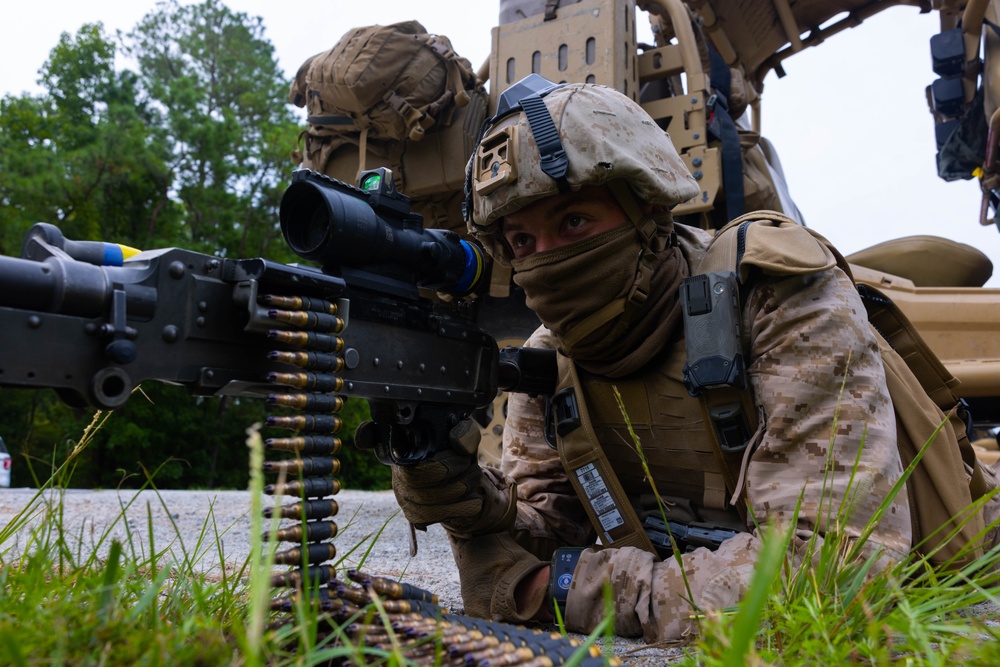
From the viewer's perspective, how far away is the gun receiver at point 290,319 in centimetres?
180

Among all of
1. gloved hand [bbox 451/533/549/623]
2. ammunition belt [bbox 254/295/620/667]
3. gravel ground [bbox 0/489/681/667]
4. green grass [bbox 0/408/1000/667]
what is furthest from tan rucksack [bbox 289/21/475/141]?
green grass [bbox 0/408/1000/667]

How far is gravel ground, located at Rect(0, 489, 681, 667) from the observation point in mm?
3079

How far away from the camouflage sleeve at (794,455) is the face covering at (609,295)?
36cm

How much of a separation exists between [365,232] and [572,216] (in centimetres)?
73

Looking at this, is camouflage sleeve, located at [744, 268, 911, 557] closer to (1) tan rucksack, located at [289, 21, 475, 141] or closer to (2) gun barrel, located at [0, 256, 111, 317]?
(2) gun barrel, located at [0, 256, 111, 317]

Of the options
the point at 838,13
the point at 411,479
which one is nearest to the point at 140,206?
the point at 838,13

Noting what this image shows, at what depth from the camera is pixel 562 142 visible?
269 cm

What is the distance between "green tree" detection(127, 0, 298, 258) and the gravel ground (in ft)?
48.2

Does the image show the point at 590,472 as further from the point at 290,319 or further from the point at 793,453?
the point at 290,319

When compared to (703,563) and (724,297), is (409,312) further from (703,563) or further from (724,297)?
(703,563)

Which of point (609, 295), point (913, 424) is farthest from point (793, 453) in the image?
point (609, 295)

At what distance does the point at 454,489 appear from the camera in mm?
2746

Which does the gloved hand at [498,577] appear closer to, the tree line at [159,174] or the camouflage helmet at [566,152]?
the camouflage helmet at [566,152]

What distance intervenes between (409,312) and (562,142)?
2.35ft
